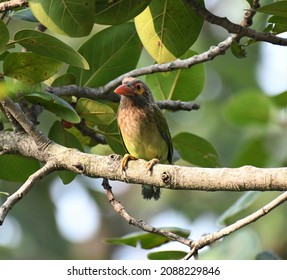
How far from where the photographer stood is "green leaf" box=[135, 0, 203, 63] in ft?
9.43

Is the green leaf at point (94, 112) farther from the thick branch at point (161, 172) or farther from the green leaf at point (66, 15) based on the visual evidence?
the green leaf at point (66, 15)

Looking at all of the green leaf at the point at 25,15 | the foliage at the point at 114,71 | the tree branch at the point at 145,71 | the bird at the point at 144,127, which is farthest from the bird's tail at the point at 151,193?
the green leaf at the point at 25,15

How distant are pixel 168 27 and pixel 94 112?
61 cm

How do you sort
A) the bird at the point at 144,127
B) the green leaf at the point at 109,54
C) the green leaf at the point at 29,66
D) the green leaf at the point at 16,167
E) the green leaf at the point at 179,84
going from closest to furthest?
1. the green leaf at the point at 29,66
2. the green leaf at the point at 16,167
3. the green leaf at the point at 109,54
4. the green leaf at the point at 179,84
5. the bird at the point at 144,127

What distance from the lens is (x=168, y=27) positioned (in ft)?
9.66

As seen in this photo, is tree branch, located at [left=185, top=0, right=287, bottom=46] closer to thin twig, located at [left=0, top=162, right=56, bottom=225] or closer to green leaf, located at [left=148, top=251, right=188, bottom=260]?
thin twig, located at [left=0, top=162, right=56, bottom=225]

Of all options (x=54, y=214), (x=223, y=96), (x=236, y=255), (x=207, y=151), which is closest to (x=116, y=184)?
(x=54, y=214)

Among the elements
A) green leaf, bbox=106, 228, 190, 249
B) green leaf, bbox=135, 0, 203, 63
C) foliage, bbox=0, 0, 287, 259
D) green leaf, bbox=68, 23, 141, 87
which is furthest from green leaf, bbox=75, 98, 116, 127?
green leaf, bbox=106, 228, 190, 249

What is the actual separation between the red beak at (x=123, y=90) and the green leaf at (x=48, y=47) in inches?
37.7

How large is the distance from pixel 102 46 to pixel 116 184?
6.65 m

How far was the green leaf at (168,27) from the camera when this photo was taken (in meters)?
2.87

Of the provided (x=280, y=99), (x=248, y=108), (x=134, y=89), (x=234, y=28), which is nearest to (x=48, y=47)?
(x=234, y=28)

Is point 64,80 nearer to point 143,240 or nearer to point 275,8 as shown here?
point 143,240

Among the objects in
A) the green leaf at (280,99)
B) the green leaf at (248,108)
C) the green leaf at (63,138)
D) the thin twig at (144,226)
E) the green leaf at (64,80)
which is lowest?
the thin twig at (144,226)
